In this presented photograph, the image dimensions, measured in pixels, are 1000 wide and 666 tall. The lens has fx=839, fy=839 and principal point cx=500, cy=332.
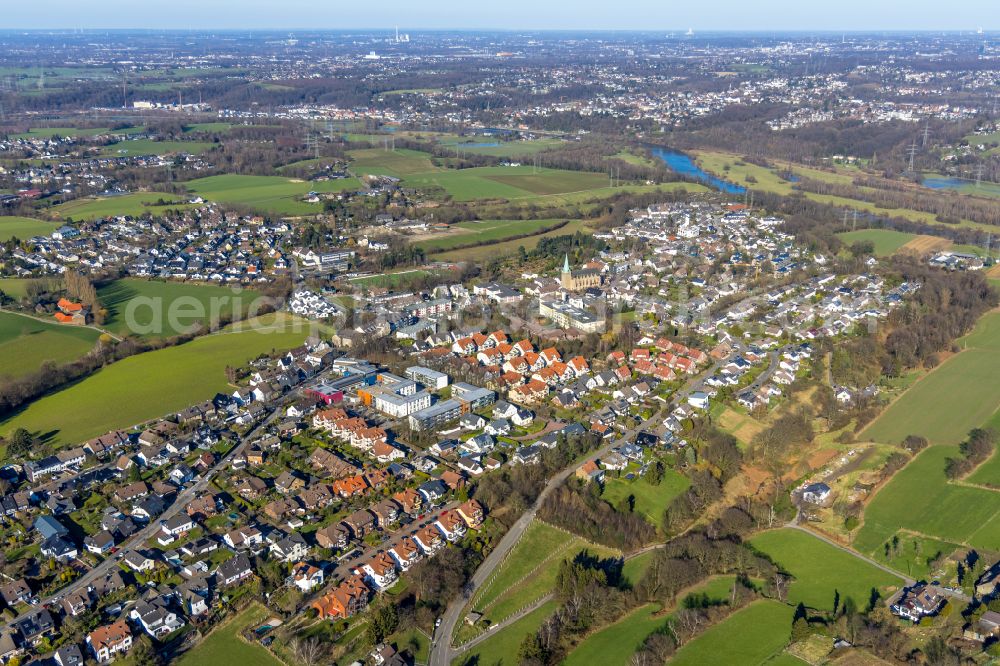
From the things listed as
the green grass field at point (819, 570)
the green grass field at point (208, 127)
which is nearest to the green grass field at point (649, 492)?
the green grass field at point (819, 570)

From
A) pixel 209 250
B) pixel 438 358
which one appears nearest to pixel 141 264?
pixel 209 250

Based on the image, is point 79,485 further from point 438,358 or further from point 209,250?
point 209,250

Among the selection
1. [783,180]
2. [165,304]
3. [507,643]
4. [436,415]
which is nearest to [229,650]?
[507,643]

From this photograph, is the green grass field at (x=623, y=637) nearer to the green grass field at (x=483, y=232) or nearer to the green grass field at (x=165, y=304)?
the green grass field at (x=165, y=304)

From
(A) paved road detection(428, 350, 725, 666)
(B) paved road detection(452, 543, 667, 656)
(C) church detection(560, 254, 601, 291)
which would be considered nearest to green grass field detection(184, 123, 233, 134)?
(C) church detection(560, 254, 601, 291)

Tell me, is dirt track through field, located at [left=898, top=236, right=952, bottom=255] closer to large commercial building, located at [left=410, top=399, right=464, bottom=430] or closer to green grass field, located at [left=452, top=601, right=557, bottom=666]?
large commercial building, located at [left=410, top=399, right=464, bottom=430]

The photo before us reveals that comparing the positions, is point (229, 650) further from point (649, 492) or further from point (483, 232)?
point (483, 232)
